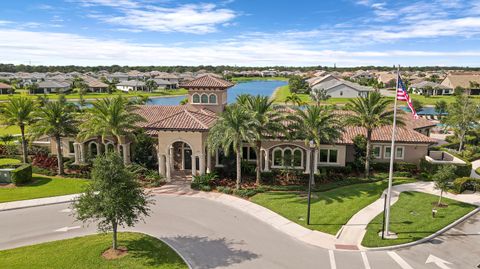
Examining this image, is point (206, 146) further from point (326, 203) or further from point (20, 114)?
point (20, 114)

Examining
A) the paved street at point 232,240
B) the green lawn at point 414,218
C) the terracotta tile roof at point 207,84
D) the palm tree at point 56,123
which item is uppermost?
the terracotta tile roof at point 207,84

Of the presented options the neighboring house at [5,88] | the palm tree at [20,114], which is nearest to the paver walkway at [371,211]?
the palm tree at [20,114]

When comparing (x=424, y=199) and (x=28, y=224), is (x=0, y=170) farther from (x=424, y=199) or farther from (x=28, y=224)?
(x=424, y=199)

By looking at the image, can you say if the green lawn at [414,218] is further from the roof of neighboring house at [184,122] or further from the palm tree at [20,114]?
the palm tree at [20,114]

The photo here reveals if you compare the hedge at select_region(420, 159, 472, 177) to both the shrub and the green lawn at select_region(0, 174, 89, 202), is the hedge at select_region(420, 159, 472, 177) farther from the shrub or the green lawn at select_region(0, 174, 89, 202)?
the green lawn at select_region(0, 174, 89, 202)

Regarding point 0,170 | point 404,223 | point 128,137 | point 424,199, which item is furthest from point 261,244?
point 0,170
